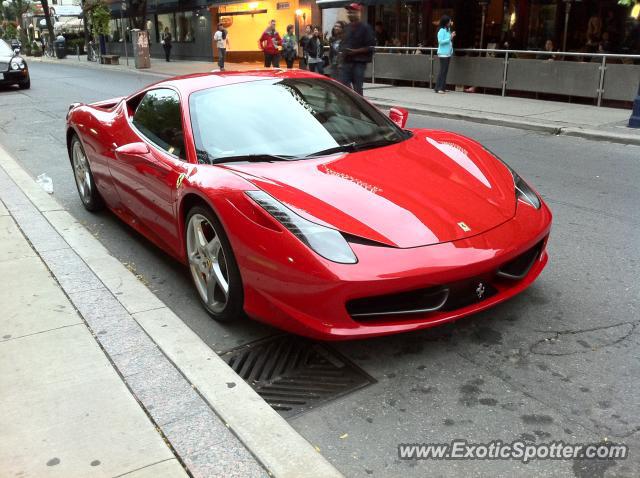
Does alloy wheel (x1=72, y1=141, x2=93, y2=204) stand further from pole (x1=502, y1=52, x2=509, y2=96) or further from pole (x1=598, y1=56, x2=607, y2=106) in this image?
pole (x1=502, y1=52, x2=509, y2=96)

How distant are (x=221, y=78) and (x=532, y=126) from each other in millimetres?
7473

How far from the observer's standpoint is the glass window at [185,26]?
36.4 meters

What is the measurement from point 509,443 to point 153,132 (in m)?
3.20

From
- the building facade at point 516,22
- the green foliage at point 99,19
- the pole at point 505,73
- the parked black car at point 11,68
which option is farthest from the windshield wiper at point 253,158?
the green foliage at point 99,19

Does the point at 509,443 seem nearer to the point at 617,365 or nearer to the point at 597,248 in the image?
the point at 617,365

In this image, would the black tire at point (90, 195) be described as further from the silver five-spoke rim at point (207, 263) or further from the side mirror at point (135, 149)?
the silver five-spoke rim at point (207, 263)

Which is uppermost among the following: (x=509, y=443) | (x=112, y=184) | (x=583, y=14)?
(x=583, y=14)

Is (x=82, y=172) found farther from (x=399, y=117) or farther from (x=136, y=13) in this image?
(x=136, y=13)

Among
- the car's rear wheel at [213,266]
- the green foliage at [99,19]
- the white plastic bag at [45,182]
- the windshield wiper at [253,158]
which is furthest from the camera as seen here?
the green foliage at [99,19]

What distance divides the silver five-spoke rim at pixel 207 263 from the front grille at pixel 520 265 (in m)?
1.49

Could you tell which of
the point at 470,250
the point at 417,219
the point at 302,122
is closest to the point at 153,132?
the point at 302,122

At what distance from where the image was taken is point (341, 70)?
39.4 ft

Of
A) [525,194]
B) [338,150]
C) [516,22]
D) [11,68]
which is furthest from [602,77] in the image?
[11,68]

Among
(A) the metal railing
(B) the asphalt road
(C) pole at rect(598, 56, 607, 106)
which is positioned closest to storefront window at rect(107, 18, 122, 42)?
(A) the metal railing
